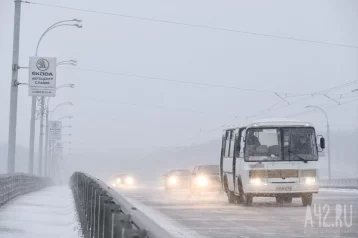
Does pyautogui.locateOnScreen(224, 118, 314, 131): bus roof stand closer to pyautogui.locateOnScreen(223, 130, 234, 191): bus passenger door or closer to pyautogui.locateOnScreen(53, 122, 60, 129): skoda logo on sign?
pyautogui.locateOnScreen(223, 130, 234, 191): bus passenger door

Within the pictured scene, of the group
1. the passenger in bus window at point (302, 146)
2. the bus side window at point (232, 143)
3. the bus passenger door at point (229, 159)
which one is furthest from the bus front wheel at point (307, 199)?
the bus side window at point (232, 143)

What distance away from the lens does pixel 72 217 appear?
21312 millimetres

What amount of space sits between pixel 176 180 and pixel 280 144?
22244 millimetres

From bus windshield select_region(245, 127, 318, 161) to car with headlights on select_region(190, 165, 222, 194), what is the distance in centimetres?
1163

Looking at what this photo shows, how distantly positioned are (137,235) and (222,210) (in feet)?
57.6

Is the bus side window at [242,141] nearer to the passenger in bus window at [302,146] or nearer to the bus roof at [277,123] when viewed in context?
the bus roof at [277,123]

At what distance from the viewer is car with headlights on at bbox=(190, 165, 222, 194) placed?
36562 mm

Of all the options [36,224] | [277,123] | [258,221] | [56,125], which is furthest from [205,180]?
[56,125]

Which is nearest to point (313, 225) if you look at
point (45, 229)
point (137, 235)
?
point (45, 229)

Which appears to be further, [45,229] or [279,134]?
[279,134]

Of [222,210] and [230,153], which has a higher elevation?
[230,153]

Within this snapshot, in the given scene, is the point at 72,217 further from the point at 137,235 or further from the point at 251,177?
the point at 137,235

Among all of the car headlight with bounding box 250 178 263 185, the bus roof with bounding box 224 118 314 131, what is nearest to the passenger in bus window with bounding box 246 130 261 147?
the bus roof with bounding box 224 118 314 131

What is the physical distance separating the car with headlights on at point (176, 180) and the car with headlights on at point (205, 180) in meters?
8.26
